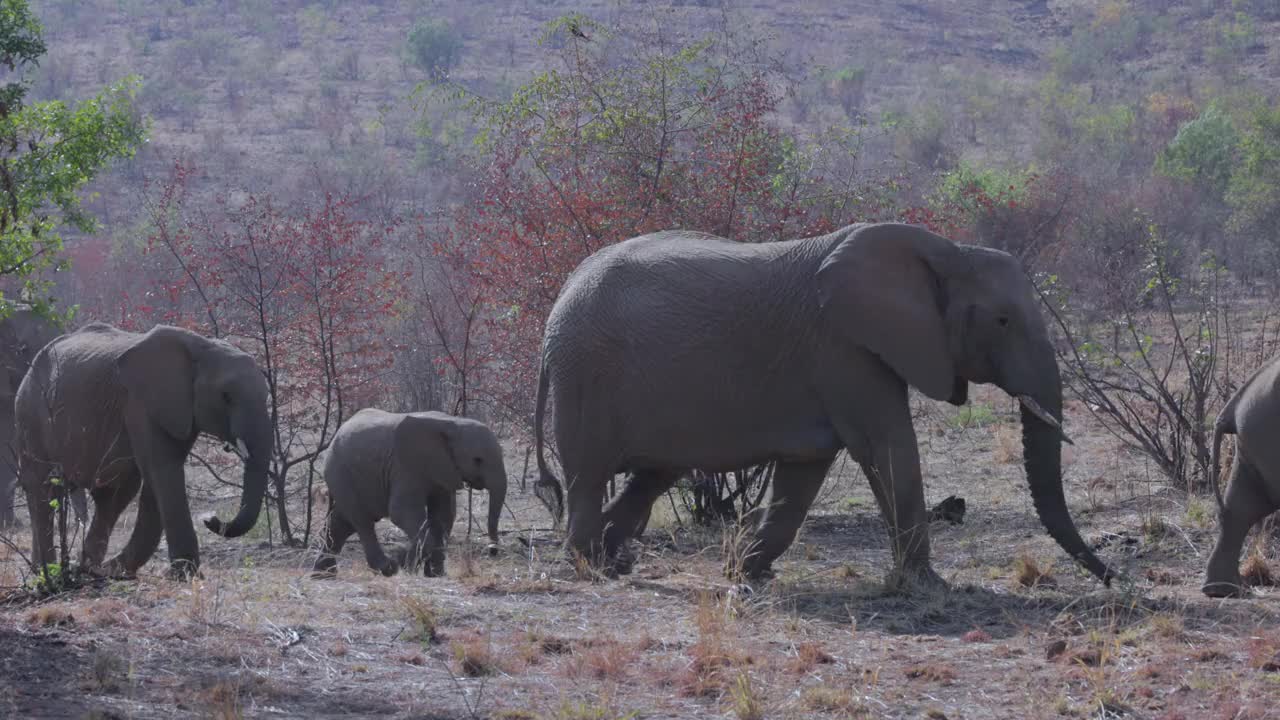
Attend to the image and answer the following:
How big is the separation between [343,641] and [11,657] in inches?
57.0

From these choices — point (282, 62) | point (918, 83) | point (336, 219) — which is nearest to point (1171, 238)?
point (336, 219)

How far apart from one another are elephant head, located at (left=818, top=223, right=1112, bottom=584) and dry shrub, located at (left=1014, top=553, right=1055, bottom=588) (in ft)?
1.25

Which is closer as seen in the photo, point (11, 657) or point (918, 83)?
point (11, 657)

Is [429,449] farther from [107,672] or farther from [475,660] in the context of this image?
[107,672]

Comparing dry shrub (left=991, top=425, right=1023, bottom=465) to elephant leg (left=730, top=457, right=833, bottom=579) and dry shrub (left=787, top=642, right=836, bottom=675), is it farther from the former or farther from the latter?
dry shrub (left=787, top=642, right=836, bottom=675)

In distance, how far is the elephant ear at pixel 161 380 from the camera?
10.6m

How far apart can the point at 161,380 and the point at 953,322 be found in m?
5.41

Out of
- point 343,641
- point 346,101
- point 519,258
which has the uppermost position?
point 346,101

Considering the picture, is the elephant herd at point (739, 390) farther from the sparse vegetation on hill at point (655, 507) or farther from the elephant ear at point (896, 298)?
the sparse vegetation on hill at point (655, 507)

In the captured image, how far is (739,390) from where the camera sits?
361 inches

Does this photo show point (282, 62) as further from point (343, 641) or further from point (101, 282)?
point (343, 641)

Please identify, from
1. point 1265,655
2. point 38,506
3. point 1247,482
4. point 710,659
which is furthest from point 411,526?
point 1265,655

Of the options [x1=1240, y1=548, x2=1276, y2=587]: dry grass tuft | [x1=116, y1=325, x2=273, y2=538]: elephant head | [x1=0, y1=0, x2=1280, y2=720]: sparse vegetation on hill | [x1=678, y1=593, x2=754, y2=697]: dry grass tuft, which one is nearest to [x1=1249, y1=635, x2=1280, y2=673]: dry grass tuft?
[x1=0, y1=0, x2=1280, y2=720]: sparse vegetation on hill

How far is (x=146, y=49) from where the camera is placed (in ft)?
208
